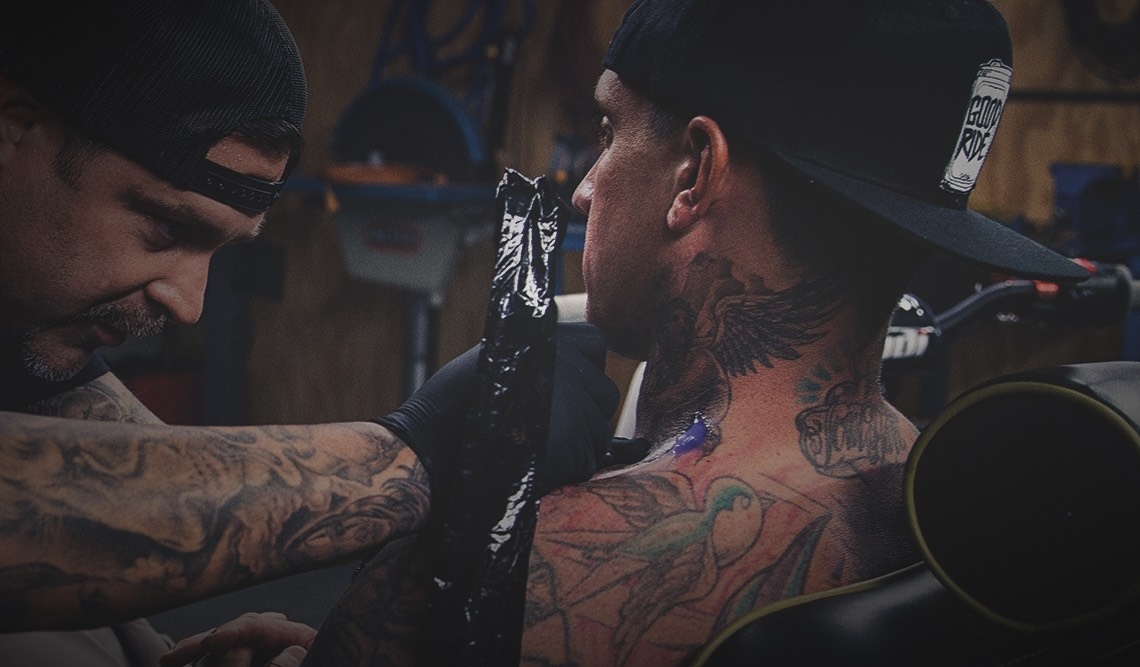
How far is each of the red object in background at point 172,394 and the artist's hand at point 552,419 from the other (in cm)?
277

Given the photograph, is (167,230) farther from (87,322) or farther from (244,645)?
(244,645)

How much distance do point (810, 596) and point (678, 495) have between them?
0.44 feet

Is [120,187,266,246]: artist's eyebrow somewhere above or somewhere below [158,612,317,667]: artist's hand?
above

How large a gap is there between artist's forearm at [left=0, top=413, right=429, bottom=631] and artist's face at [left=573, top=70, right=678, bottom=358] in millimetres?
355

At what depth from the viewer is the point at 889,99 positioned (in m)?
0.81

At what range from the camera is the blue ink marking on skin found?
839mm

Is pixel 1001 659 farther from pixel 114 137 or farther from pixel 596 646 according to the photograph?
pixel 114 137

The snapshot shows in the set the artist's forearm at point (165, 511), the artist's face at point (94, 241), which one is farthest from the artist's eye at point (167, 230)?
the artist's forearm at point (165, 511)

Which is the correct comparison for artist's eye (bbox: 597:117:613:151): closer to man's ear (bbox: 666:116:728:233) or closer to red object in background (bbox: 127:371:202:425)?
man's ear (bbox: 666:116:728:233)

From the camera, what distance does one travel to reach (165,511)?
59cm

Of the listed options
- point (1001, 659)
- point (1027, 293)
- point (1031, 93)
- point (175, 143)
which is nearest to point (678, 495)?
point (1001, 659)

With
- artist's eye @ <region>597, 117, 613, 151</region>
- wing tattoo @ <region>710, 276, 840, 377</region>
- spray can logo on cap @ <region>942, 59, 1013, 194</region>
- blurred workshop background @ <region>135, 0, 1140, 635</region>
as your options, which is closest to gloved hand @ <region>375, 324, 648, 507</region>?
→ wing tattoo @ <region>710, 276, 840, 377</region>

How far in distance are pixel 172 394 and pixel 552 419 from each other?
9.68 ft

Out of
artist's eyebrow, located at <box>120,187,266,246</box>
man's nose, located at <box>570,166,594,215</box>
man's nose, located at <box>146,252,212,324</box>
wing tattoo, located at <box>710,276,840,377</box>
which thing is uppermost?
man's nose, located at <box>570,166,594,215</box>
